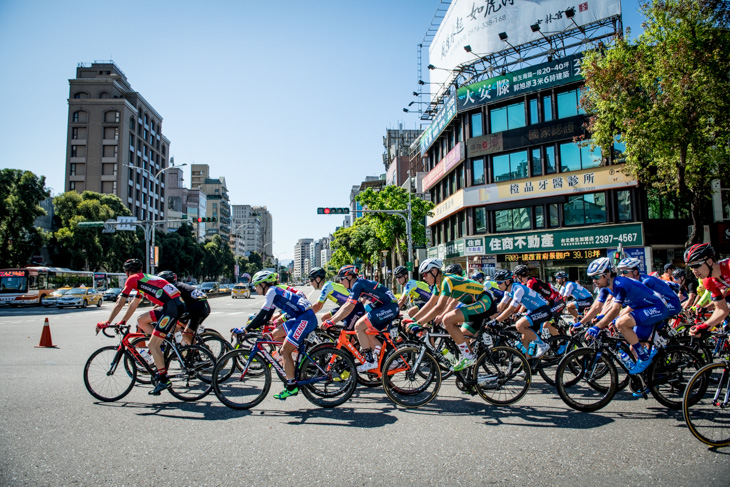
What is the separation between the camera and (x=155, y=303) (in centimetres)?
678

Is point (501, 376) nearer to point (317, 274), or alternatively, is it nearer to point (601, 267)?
point (601, 267)

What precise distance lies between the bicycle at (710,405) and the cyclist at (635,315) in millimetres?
920

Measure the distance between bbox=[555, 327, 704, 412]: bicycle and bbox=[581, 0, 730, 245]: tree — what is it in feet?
46.5

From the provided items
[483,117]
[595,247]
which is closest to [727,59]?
[595,247]

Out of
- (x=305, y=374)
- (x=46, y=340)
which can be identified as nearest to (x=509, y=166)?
(x=46, y=340)

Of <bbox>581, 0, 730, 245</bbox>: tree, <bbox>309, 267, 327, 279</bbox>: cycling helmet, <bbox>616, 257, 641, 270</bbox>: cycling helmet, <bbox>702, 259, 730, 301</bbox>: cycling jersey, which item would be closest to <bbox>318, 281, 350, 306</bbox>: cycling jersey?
<bbox>309, 267, 327, 279</bbox>: cycling helmet

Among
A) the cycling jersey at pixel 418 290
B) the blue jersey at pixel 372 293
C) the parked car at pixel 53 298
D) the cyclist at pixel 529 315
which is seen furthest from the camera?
the parked car at pixel 53 298

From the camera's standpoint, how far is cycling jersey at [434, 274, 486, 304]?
6547 mm

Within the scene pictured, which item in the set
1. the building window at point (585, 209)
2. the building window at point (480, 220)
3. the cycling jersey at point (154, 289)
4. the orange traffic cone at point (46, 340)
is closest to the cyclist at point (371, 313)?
the cycling jersey at point (154, 289)

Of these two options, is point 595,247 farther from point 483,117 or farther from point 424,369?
point 424,369

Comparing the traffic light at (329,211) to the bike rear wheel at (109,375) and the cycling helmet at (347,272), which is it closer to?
the cycling helmet at (347,272)

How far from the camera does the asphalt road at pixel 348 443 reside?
3951 mm

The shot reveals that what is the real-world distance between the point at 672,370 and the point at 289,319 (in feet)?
16.2

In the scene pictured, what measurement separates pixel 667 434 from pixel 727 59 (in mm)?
17695
